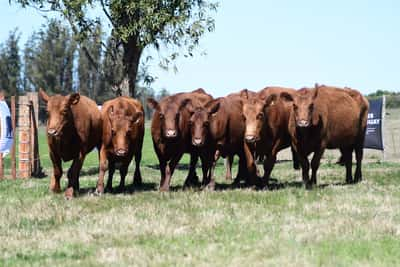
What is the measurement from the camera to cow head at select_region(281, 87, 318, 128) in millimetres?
12867

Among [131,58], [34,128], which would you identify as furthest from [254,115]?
[131,58]

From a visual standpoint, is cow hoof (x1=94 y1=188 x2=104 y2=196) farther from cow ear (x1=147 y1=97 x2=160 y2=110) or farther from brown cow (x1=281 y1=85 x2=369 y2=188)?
brown cow (x1=281 y1=85 x2=369 y2=188)

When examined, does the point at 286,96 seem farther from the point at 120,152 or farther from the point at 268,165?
the point at 120,152

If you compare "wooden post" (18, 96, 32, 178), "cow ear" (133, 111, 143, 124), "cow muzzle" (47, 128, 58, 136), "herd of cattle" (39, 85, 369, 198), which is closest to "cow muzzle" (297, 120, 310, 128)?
"herd of cattle" (39, 85, 369, 198)

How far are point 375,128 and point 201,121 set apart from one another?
36.9 ft

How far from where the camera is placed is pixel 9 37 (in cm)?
7719

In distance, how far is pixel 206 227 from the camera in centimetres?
883

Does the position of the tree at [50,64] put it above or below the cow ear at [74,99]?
above

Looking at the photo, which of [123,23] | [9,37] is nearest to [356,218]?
[123,23]

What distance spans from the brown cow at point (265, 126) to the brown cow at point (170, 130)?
3.69ft

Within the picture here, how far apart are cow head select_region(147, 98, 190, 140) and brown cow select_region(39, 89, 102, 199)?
46.1 inches

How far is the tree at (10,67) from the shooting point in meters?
76.5

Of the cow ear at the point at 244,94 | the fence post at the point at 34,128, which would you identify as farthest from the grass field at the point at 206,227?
the fence post at the point at 34,128

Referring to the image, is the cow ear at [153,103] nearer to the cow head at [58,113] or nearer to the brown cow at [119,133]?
the brown cow at [119,133]
